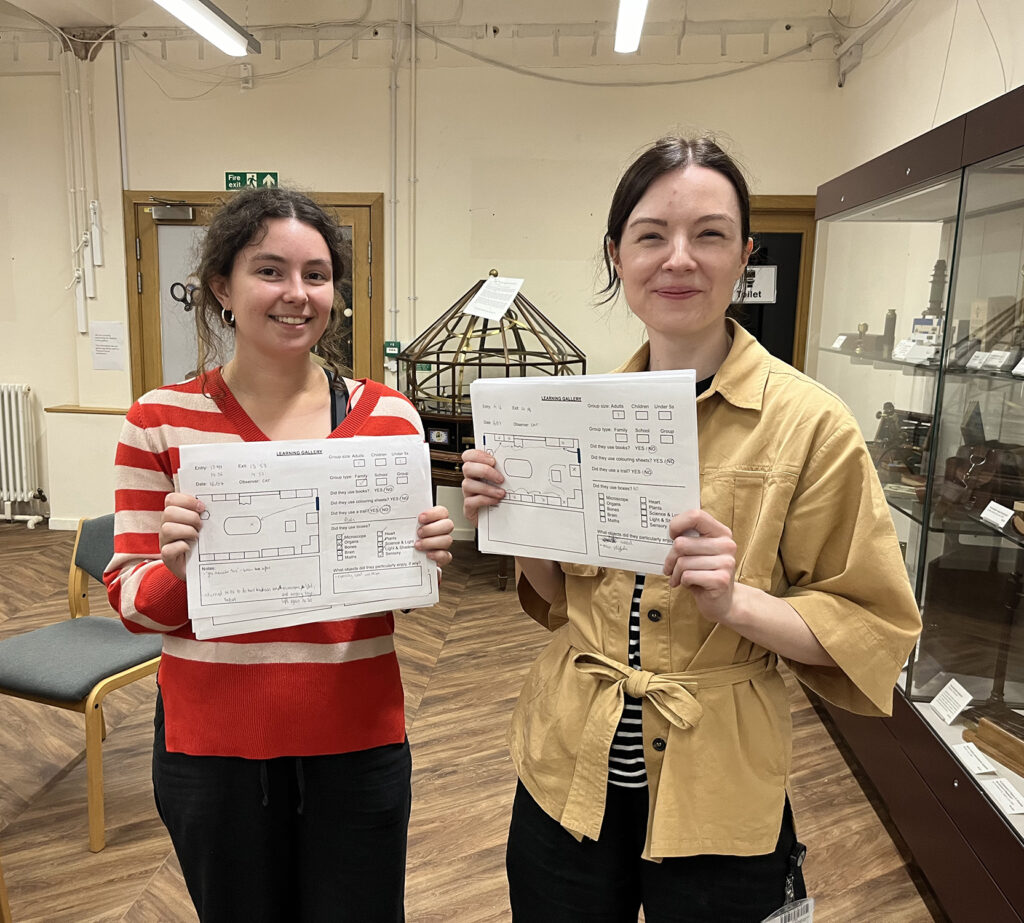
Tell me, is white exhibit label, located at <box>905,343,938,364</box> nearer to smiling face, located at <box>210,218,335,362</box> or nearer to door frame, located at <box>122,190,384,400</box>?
smiling face, located at <box>210,218,335,362</box>

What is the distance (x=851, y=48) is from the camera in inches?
181

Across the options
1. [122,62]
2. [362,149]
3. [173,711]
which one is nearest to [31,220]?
[122,62]

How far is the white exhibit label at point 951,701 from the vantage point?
2287mm

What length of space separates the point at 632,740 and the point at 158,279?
550cm

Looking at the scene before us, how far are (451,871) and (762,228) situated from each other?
177 inches

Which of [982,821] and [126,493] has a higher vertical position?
[126,493]

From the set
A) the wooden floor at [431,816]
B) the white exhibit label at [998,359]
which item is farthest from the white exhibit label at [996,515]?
the wooden floor at [431,816]

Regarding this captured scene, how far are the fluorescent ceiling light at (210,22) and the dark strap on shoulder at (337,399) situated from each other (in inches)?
129

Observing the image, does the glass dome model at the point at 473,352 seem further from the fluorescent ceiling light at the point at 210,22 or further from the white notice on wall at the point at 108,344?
the white notice on wall at the point at 108,344

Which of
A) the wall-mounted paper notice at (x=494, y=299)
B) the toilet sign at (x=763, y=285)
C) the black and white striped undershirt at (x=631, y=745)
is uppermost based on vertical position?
the toilet sign at (x=763, y=285)

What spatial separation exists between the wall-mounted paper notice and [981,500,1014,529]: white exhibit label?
9.19ft

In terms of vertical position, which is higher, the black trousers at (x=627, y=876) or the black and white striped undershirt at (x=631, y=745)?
the black and white striped undershirt at (x=631, y=745)

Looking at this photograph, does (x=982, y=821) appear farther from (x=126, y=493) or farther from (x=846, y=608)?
(x=126, y=493)

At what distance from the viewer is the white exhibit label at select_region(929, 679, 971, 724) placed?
7.50 feet
